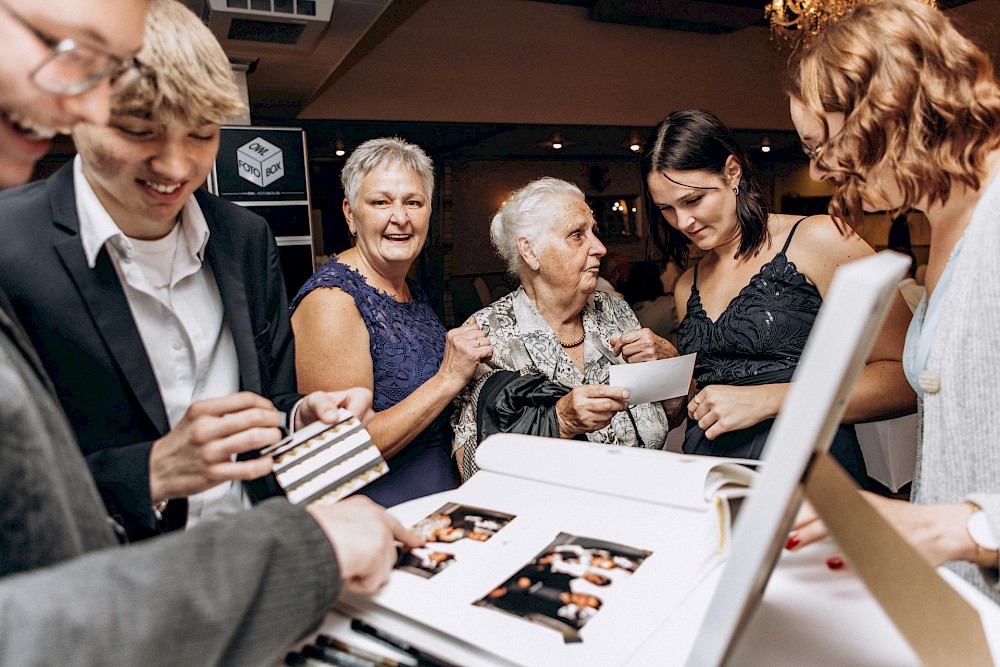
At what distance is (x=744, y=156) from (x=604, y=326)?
2.45 feet

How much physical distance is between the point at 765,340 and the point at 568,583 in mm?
1326

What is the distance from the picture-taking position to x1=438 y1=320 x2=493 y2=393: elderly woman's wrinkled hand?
196cm

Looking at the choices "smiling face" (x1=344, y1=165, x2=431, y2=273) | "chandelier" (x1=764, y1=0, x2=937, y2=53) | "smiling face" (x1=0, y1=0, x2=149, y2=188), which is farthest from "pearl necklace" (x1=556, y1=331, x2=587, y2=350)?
"chandelier" (x1=764, y1=0, x2=937, y2=53)

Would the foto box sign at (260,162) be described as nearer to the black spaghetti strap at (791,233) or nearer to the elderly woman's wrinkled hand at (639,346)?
the elderly woman's wrinkled hand at (639,346)

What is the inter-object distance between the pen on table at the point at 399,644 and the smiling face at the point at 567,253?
1.70 meters

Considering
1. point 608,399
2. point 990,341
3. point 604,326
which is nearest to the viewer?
point 990,341

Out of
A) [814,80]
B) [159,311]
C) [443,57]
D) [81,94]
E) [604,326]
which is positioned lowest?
[604,326]

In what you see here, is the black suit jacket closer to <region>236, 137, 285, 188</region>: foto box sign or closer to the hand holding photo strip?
the hand holding photo strip

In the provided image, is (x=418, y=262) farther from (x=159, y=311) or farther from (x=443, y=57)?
(x=159, y=311)

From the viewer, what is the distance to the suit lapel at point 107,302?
1093mm

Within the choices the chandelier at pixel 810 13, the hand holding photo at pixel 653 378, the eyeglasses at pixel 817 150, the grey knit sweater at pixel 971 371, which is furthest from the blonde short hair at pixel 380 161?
the chandelier at pixel 810 13

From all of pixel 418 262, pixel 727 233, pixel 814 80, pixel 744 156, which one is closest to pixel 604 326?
pixel 727 233

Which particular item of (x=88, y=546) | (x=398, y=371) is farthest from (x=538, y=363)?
(x=88, y=546)

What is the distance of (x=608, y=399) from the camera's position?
6.22 feet
